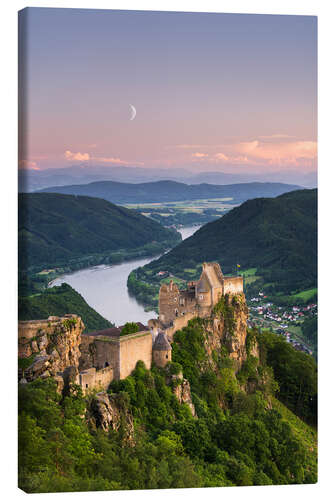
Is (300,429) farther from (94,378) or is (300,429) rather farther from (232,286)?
(94,378)

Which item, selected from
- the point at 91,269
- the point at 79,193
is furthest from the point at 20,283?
the point at 91,269

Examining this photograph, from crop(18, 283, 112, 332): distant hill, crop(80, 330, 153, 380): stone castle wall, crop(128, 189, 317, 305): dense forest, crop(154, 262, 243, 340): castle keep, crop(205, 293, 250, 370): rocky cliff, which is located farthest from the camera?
crop(128, 189, 317, 305): dense forest

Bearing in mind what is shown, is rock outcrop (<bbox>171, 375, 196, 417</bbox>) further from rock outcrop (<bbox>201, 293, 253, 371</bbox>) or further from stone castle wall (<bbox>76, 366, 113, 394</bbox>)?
rock outcrop (<bbox>201, 293, 253, 371</bbox>)

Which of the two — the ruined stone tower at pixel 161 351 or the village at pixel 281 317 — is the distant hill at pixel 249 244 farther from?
the ruined stone tower at pixel 161 351

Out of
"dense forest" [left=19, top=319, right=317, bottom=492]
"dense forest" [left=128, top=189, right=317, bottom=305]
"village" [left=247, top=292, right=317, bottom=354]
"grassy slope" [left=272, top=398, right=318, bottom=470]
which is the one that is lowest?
"grassy slope" [left=272, top=398, right=318, bottom=470]

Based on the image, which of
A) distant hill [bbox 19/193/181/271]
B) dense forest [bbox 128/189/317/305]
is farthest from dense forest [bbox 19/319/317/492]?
dense forest [bbox 128/189/317/305]

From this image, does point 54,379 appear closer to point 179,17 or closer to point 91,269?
point 179,17
